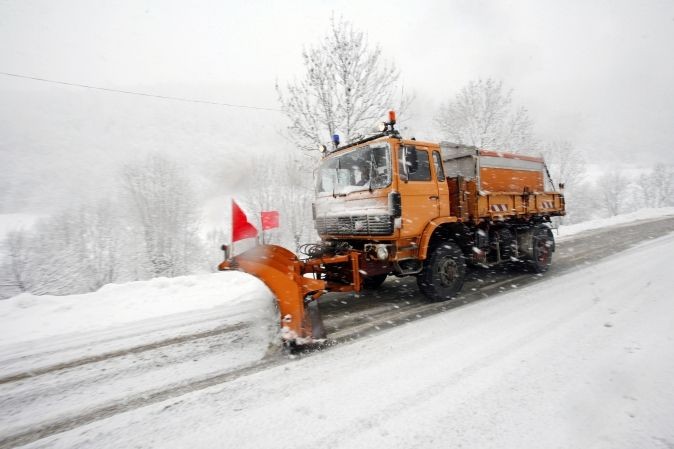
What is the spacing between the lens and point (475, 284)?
663cm

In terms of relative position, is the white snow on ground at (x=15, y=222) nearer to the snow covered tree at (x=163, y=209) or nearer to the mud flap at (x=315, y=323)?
→ the snow covered tree at (x=163, y=209)

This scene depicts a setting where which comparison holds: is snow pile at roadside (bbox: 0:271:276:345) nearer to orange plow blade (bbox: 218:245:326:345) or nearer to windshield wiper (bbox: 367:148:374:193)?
orange plow blade (bbox: 218:245:326:345)

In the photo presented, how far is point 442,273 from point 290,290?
9.40ft

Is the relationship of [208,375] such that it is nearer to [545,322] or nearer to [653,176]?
[545,322]

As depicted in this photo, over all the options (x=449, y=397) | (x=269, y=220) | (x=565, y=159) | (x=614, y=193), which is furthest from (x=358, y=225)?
(x=614, y=193)

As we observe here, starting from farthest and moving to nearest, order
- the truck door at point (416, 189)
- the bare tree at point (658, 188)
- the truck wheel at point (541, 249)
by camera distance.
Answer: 1. the bare tree at point (658, 188)
2. the truck wheel at point (541, 249)
3. the truck door at point (416, 189)

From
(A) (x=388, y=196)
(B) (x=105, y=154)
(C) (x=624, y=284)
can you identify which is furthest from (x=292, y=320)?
(B) (x=105, y=154)

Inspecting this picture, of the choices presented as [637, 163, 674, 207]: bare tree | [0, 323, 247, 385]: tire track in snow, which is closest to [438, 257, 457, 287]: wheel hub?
[0, 323, 247, 385]: tire track in snow

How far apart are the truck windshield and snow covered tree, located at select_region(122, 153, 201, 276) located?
19.0 meters

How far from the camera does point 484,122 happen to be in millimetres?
21156

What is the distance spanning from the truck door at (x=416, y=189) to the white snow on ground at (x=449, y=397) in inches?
63.5

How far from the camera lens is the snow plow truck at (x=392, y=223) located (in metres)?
3.96

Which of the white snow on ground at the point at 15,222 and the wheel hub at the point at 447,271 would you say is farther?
the white snow on ground at the point at 15,222

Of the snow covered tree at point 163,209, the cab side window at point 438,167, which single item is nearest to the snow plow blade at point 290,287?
the cab side window at point 438,167
